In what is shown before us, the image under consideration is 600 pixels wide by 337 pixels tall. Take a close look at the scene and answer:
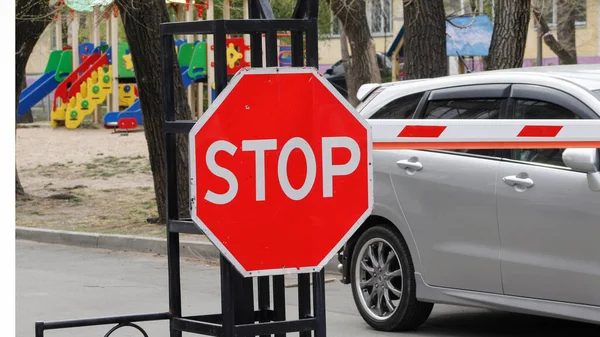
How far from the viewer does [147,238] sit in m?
13.3

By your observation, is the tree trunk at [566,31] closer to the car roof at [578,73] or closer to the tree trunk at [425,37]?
the tree trunk at [425,37]

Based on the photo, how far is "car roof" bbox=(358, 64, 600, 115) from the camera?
7.06 m

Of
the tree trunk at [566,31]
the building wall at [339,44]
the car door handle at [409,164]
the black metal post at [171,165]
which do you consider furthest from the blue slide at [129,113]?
the black metal post at [171,165]

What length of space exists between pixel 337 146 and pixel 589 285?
2.92 metres

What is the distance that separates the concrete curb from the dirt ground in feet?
1.31

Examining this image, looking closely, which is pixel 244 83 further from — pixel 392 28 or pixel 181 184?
pixel 392 28

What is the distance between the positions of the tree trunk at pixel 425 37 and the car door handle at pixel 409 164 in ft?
22.2

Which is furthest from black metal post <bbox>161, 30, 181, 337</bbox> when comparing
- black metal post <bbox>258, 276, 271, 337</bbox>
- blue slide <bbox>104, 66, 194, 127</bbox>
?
blue slide <bbox>104, 66, 194, 127</bbox>

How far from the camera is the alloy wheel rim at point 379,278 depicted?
801 cm

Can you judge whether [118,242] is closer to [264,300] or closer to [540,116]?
[540,116]

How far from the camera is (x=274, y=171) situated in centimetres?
419

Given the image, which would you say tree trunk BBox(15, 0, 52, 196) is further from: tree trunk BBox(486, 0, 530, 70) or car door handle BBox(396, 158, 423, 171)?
car door handle BBox(396, 158, 423, 171)
